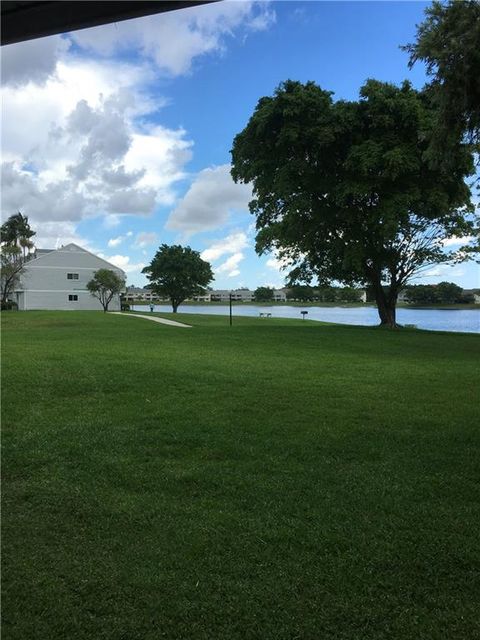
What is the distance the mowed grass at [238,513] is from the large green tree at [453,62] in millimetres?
4197

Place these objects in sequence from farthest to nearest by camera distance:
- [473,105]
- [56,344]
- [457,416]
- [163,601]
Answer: [56,344], [473,105], [457,416], [163,601]

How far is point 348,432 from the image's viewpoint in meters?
5.96

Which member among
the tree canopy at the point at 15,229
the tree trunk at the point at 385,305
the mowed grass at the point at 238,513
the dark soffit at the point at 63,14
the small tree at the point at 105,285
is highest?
the tree canopy at the point at 15,229

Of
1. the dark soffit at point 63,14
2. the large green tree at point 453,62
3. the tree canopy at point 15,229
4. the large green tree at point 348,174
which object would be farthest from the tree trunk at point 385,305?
the tree canopy at point 15,229

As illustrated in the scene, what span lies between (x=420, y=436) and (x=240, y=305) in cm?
6391

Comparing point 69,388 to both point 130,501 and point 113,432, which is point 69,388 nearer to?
point 113,432

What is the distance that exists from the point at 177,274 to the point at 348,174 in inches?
1749

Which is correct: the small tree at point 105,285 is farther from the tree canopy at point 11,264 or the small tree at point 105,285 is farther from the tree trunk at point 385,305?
the tree trunk at point 385,305

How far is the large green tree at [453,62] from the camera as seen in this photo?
23.9 ft

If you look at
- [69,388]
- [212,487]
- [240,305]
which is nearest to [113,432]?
[212,487]

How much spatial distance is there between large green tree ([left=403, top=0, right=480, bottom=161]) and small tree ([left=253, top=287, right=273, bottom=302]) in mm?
64742

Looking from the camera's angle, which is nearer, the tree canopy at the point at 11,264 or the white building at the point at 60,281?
the tree canopy at the point at 11,264

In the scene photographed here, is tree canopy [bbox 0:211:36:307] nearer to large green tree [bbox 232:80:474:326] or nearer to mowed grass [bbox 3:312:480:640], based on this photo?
large green tree [bbox 232:80:474:326]

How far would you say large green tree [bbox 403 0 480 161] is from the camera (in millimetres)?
7297
